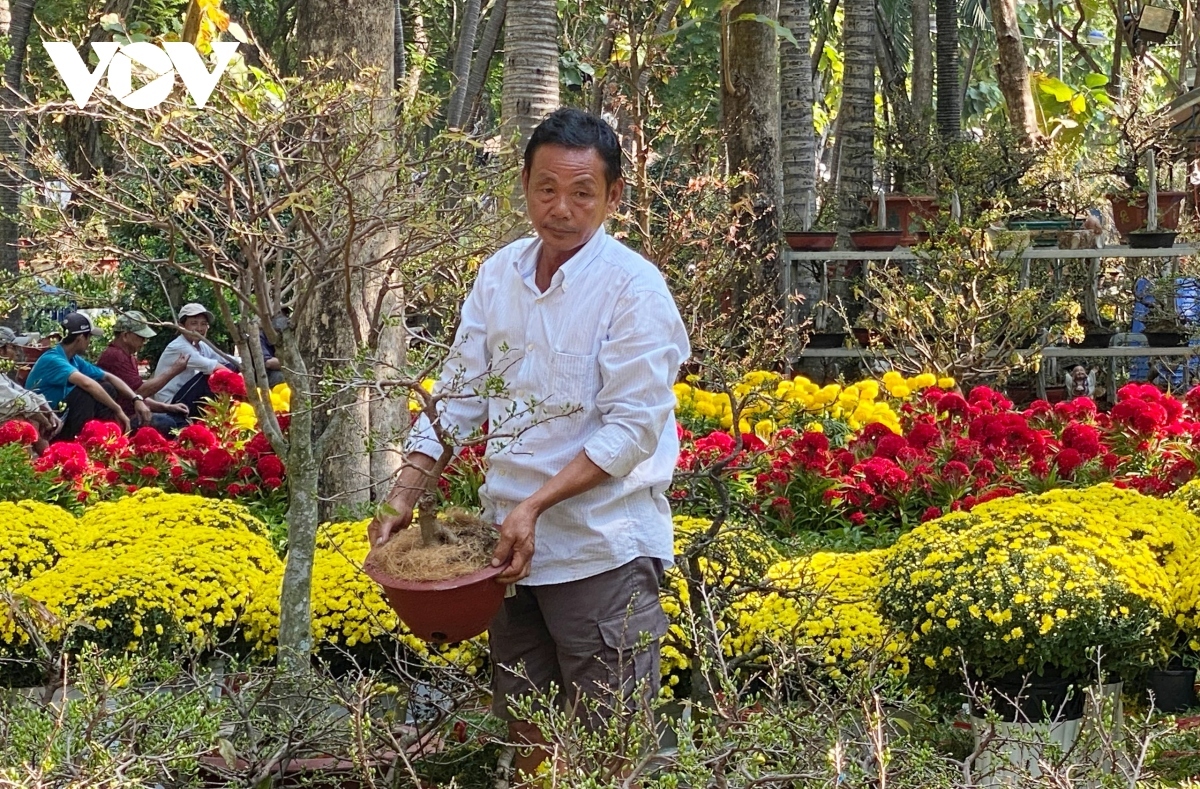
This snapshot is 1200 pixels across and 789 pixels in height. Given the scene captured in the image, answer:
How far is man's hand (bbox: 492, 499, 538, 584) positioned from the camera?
291cm

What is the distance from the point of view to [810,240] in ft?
39.8

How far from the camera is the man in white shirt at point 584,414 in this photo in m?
2.99

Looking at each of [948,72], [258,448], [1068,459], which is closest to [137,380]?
[258,448]

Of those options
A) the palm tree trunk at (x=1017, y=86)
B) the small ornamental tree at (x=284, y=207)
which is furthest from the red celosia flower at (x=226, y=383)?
the palm tree trunk at (x=1017, y=86)

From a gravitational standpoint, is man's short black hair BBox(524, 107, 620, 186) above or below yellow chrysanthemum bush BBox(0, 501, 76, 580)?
above

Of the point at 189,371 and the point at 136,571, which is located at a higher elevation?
the point at 189,371

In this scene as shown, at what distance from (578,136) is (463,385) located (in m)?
0.59

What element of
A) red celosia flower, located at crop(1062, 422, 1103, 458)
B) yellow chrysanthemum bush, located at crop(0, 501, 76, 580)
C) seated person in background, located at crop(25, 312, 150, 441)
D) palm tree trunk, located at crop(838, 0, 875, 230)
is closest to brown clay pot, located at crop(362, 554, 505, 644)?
yellow chrysanthemum bush, located at crop(0, 501, 76, 580)

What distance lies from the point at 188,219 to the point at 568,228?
157 cm

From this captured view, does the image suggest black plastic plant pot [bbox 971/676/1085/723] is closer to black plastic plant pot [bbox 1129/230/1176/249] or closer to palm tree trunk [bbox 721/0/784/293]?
palm tree trunk [bbox 721/0/784/293]

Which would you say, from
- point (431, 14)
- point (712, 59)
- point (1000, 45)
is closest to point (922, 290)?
point (1000, 45)

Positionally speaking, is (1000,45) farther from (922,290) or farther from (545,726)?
(545,726)

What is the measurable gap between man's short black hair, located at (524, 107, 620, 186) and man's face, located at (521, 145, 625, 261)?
0.5 inches

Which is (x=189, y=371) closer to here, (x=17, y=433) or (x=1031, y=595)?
(x=17, y=433)
